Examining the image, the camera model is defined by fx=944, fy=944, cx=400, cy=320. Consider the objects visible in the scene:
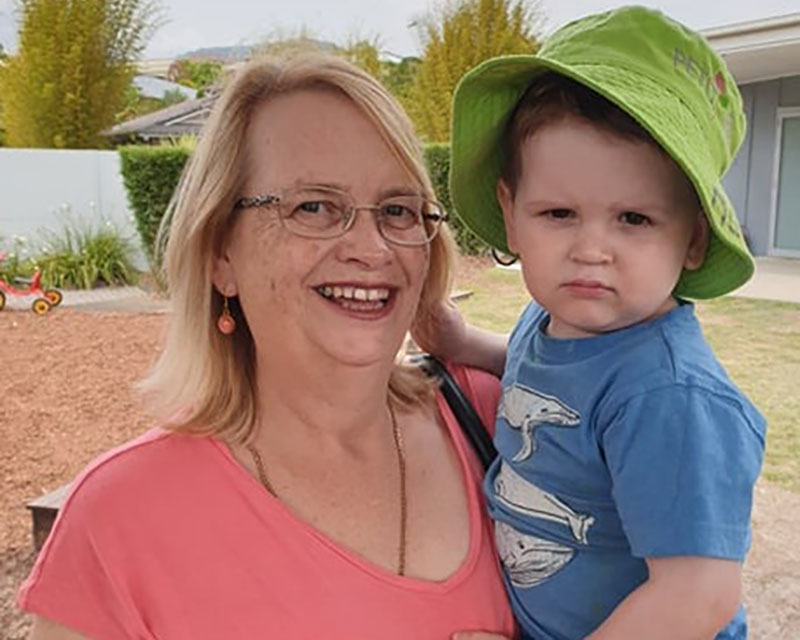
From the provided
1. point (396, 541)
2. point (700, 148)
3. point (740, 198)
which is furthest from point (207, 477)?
point (740, 198)

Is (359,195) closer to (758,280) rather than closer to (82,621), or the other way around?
(82,621)

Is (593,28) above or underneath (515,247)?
above

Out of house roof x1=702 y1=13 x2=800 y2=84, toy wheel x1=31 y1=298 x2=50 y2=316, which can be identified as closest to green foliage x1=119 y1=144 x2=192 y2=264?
toy wheel x1=31 y1=298 x2=50 y2=316

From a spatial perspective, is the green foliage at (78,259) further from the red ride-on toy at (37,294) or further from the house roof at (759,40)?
the house roof at (759,40)

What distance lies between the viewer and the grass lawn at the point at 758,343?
19.0 feet

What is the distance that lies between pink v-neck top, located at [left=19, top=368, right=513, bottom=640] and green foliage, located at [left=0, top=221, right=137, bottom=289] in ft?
35.9

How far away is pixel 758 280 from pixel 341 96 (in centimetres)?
1189

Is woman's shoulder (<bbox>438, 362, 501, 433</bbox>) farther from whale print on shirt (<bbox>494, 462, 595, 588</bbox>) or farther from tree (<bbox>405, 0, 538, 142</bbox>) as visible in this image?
tree (<bbox>405, 0, 538, 142</bbox>)

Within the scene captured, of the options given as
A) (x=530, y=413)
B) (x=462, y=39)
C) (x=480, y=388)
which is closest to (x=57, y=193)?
(x=462, y=39)

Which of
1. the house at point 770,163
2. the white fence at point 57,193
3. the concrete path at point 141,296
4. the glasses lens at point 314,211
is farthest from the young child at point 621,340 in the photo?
the house at point 770,163

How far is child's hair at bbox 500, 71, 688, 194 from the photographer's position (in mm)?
1376

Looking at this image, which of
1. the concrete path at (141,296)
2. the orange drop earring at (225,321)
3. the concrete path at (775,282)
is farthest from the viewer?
the concrete path at (775,282)

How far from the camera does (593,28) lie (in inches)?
58.1

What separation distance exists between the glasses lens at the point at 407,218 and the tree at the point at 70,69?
16.1 metres
